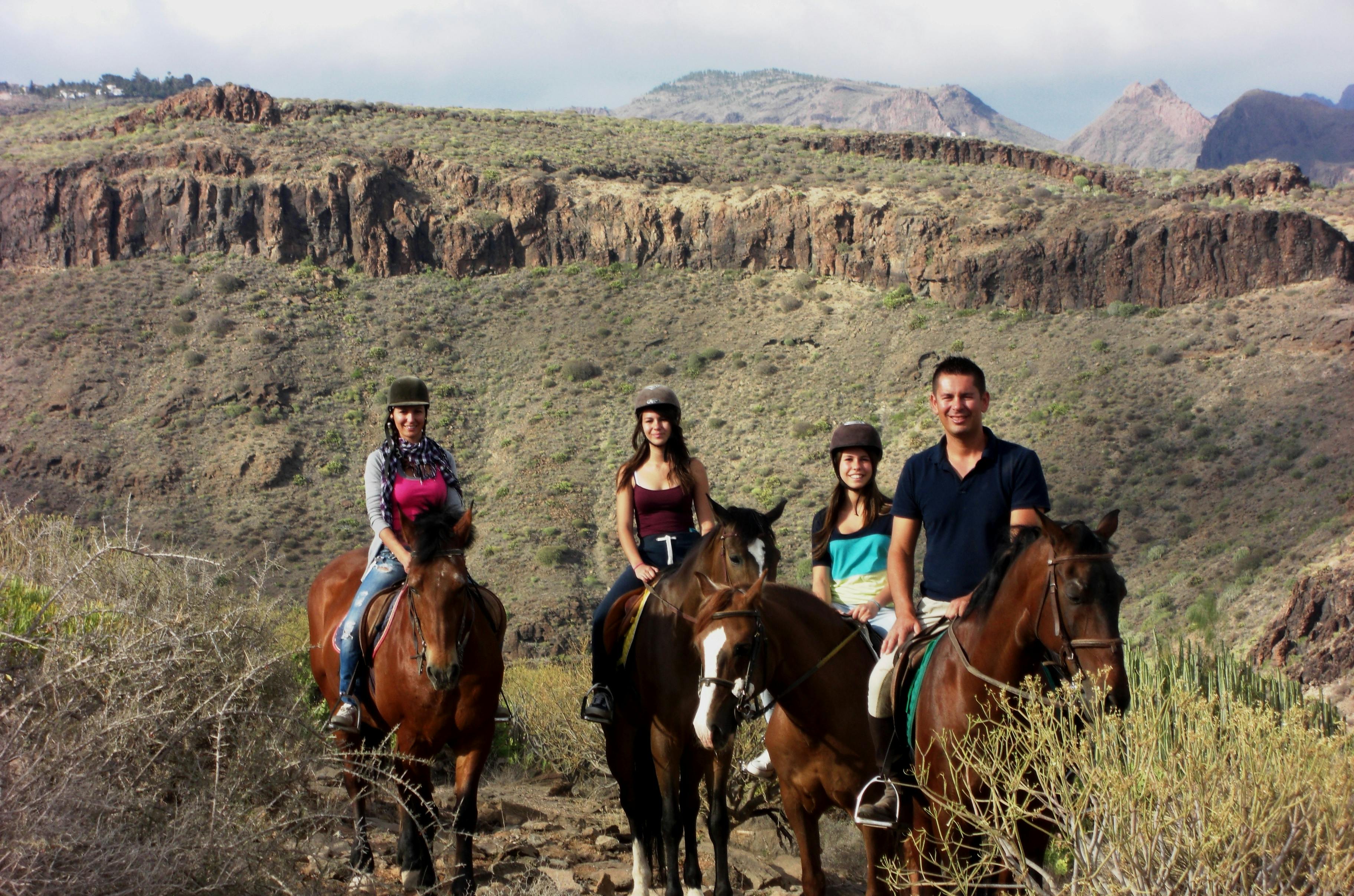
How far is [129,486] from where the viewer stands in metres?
36.6

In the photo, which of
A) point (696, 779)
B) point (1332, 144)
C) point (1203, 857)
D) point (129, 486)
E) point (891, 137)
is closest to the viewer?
point (1203, 857)

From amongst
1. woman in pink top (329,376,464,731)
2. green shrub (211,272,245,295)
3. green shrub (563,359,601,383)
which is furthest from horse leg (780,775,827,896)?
green shrub (211,272,245,295)

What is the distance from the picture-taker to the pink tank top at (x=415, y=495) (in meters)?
6.97

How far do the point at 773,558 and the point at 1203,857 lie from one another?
2784 mm

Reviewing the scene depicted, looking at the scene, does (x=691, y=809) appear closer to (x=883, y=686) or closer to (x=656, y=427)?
(x=883, y=686)

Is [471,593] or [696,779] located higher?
[471,593]

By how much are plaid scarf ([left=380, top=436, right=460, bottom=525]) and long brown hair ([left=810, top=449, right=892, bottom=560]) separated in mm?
2721

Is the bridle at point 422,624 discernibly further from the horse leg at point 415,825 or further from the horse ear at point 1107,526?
the horse ear at point 1107,526

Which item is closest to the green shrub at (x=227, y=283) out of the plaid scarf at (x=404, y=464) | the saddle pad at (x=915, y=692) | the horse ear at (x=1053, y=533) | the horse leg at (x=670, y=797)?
the plaid scarf at (x=404, y=464)

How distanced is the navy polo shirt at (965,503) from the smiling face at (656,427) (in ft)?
7.38

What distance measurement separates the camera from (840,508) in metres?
6.55

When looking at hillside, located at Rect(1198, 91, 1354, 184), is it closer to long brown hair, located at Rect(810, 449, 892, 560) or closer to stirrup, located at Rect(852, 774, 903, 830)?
long brown hair, located at Rect(810, 449, 892, 560)

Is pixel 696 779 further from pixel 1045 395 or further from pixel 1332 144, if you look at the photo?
pixel 1332 144

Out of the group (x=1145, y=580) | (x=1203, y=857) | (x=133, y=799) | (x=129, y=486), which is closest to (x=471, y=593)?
(x=133, y=799)
